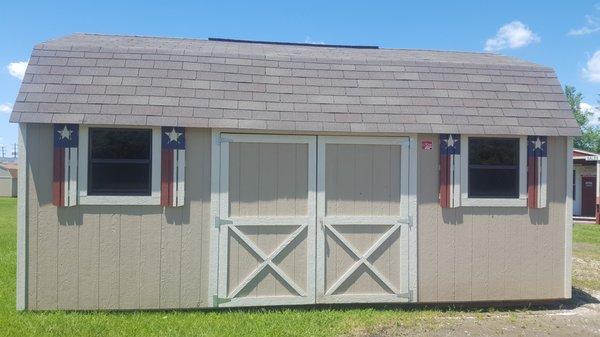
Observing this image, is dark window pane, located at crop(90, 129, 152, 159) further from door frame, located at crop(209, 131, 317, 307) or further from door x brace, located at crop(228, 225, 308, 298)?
door x brace, located at crop(228, 225, 308, 298)

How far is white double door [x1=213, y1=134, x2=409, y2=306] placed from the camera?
243 inches

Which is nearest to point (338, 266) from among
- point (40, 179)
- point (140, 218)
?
point (140, 218)

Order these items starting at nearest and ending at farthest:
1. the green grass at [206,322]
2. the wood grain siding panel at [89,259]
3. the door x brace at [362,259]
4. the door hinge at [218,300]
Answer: the green grass at [206,322]
the wood grain siding panel at [89,259]
the door hinge at [218,300]
the door x brace at [362,259]

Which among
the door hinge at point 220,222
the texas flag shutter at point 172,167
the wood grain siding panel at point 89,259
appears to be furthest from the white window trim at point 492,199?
the wood grain siding panel at point 89,259

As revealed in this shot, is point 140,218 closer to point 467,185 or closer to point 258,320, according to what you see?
point 258,320

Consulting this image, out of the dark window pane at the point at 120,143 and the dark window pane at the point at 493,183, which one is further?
the dark window pane at the point at 493,183

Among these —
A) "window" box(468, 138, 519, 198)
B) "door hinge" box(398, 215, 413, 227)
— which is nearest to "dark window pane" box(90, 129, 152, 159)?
"door hinge" box(398, 215, 413, 227)

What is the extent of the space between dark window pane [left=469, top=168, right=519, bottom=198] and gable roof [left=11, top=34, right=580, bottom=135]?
54 cm

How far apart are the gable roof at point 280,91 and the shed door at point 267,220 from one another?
347mm

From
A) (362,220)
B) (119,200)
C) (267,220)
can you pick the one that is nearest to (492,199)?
(362,220)

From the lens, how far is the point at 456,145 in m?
6.48

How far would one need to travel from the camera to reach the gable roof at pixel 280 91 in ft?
19.6

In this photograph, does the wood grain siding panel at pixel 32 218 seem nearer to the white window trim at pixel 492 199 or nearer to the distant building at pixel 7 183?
the white window trim at pixel 492 199

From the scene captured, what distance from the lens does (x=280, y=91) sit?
6.47 meters
